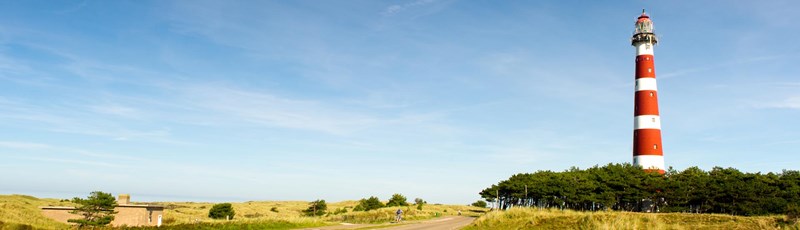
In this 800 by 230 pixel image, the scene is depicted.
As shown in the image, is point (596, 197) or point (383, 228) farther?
point (596, 197)

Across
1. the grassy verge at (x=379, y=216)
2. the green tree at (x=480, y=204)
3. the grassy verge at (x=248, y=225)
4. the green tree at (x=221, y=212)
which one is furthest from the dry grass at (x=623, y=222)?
the green tree at (x=480, y=204)

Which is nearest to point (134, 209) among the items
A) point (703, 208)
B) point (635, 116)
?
point (635, 116)

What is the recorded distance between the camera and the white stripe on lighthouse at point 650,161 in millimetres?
70750

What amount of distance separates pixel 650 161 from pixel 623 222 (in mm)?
41596

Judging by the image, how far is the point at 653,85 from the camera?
7138 centimetres

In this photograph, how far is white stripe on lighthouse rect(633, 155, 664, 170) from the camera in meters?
70.8

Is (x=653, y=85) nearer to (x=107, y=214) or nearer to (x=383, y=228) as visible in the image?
(x=383, y=228)

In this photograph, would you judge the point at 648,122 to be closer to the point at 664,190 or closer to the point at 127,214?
the point at 664,190

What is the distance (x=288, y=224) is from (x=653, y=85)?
2053 inches

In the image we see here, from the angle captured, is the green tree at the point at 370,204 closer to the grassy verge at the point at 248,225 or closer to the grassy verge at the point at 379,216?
the grassy verge at the point at 379,216

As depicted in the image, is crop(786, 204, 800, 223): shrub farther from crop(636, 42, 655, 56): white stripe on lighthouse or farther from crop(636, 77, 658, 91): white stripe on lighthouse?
crop(636, 42, 655, 56): white stripe on lighthouse

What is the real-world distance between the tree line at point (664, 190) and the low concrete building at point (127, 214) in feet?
162

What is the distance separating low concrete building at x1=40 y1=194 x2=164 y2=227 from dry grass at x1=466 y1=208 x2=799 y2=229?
1456 inches

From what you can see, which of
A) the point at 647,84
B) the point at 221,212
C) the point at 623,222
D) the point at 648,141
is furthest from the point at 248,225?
the point at 647,84
